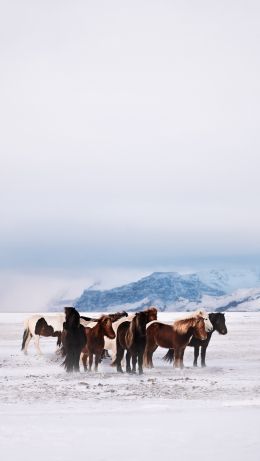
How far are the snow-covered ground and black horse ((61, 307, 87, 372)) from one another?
56 centimetres

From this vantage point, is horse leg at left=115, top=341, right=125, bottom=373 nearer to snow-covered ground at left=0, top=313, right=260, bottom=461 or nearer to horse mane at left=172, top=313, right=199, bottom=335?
snow-covered ground at left=0, top=313, right=260, bottom=461

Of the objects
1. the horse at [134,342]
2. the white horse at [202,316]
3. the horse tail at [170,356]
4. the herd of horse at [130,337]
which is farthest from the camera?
the horse tail at [170,356]

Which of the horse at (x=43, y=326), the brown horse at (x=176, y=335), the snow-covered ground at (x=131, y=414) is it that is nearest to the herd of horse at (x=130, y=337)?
the brown horse at (x=176, y=335)

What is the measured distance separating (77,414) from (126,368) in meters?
6.88

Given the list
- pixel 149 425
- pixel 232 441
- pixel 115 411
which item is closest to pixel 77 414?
pixel 115 411

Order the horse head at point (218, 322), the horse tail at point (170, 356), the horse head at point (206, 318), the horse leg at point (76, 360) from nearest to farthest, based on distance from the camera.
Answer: the horse leg at point (76, 360) < the horse head at point (206, 318) < the horse tail at point (170, 356) < the horse head at point (218, 322)

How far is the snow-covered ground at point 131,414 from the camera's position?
6.64 metres

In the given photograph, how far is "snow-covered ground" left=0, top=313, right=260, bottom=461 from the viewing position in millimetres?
6645

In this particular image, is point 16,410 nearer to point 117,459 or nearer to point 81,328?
point 117,459

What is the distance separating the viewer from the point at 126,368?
16.2 metres

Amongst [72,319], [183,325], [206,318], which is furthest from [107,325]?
[206,318]

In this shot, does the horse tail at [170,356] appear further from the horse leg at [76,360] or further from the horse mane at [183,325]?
the horse leg at [76,360]

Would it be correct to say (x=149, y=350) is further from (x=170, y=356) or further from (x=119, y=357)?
(x=119, y=357)

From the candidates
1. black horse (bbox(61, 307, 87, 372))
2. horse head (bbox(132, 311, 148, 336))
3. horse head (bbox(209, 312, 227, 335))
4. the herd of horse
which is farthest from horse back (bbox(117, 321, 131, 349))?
horse head (bbox(209, 312, 227, 335))
